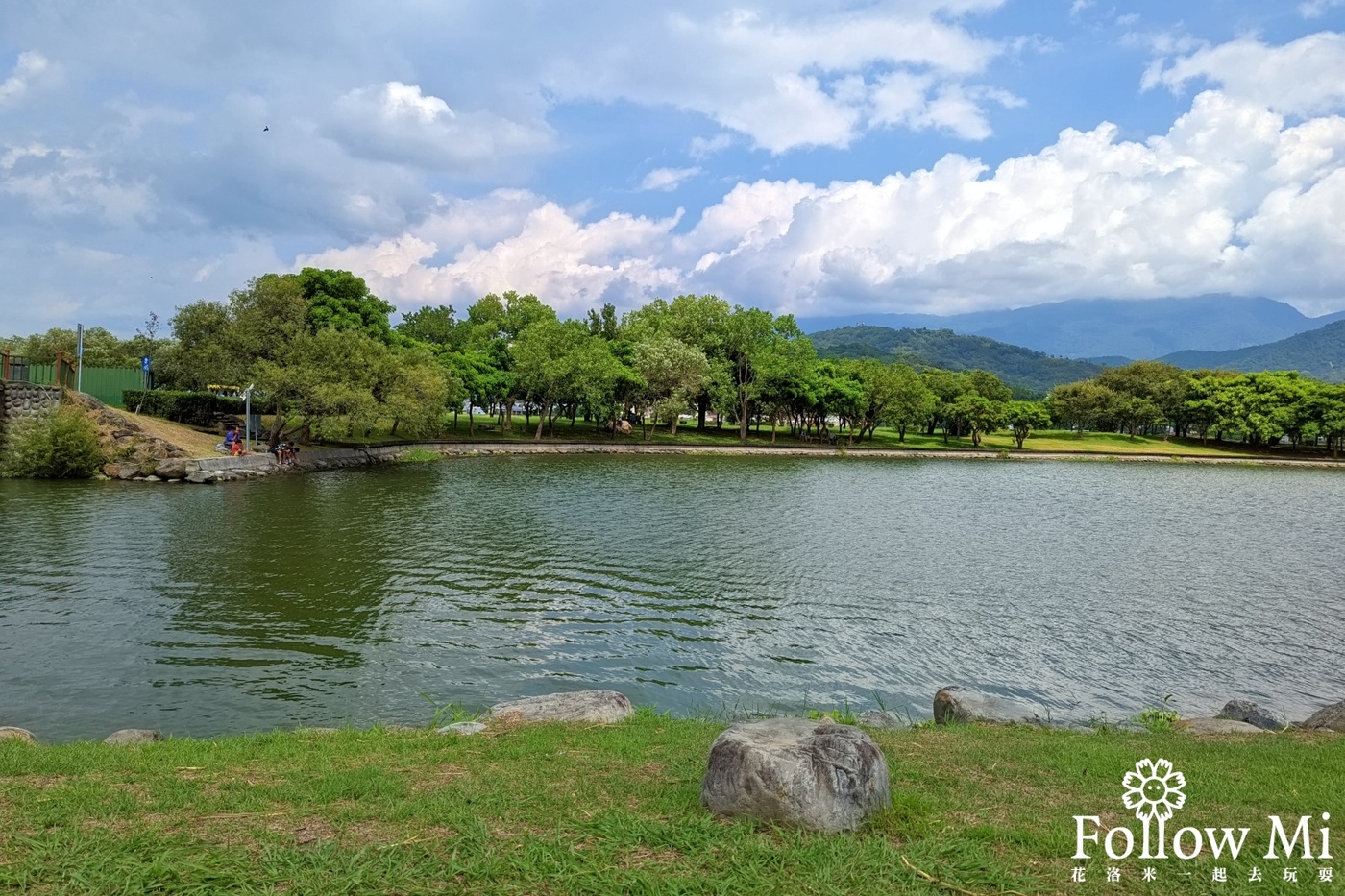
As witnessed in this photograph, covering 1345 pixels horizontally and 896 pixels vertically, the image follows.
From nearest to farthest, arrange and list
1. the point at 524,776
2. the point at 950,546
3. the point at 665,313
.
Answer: the point at 524,776 < the point at 950,546 < the point at 665,313

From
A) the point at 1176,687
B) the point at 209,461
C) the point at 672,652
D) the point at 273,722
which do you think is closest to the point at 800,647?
the point at 672,652

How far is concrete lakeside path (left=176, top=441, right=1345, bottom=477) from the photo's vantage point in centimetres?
4856

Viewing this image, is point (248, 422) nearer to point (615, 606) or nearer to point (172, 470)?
point (172, 470)

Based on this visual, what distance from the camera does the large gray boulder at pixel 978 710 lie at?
12617mm

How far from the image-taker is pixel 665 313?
99.7 meters

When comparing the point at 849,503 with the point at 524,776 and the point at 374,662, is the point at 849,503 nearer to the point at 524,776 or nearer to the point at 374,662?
the point at 374,662

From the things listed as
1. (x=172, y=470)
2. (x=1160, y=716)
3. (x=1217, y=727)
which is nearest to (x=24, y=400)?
(x=172, y=470)

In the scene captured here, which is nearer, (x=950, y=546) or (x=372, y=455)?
(x=950, y=546)

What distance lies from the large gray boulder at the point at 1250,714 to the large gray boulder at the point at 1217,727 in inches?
30.1

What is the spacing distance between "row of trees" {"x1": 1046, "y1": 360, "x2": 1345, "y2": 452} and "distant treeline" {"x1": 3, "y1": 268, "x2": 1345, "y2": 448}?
0.91 ft

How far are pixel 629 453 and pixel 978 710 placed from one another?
66.1 metres

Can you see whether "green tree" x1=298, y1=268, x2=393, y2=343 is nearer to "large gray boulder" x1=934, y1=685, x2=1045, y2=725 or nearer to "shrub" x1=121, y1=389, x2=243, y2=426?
"shrub" x1=121, y1=389, x2=243, y2=426

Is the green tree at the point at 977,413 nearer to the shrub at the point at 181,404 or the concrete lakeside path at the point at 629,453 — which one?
the concrete lakeside path at the point at 629,453

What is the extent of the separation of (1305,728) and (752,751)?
10514mm
